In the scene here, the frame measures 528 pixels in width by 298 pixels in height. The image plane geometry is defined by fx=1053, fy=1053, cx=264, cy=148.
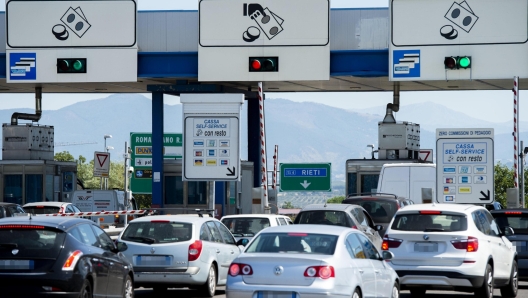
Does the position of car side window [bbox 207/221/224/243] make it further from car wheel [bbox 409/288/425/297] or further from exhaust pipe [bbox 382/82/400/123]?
exhaust pipe [bbox 382/82/400/123]

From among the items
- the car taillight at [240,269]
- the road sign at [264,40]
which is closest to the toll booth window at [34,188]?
the road sign at [264,40]

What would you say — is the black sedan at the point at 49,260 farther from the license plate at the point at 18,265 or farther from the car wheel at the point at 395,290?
the car wheel at the point at 395,290

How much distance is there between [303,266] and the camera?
12195 mm

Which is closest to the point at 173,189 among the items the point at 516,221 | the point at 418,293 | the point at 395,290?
the point at 516,221

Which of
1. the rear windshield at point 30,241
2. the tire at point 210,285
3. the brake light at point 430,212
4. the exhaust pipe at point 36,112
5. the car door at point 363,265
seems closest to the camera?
the rear windshield at point 30,241

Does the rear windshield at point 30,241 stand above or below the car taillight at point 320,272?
above

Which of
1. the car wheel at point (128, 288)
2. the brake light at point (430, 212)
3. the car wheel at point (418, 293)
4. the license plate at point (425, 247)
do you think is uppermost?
the brake light at point (430, 212)

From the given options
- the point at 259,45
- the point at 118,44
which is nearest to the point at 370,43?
the point at 259,45

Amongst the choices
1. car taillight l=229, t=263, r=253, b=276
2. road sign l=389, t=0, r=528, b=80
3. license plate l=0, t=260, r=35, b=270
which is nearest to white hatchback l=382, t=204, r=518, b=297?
car taillight l=229, t=263, r=253, b=276

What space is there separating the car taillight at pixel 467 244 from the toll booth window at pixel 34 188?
73.5ft

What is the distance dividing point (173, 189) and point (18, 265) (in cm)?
2370

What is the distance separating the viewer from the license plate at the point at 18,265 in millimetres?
12484

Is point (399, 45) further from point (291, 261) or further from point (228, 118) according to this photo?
point (291, 261)

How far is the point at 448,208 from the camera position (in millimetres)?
16625
